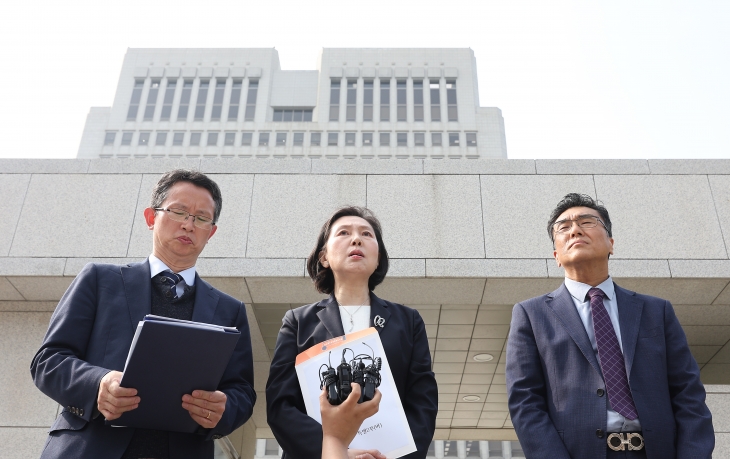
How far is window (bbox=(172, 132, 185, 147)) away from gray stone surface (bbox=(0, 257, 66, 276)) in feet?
132

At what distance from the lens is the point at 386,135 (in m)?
43.8

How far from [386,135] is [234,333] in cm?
4258

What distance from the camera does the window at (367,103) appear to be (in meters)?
44.4

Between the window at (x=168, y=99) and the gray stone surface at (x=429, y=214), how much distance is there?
4204 cm

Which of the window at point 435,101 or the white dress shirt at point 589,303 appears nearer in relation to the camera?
the white dress shirt at point 589,303

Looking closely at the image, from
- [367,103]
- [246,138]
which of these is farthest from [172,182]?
Result: [367,103]

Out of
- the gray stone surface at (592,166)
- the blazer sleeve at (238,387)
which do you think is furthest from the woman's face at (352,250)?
the gray stone surface at (592,166)

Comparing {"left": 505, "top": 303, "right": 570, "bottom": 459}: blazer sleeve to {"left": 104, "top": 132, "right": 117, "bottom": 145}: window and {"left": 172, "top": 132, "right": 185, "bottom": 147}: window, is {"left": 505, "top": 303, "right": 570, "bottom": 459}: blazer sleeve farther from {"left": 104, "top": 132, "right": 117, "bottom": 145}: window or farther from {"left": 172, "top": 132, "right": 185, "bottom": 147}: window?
{"left": 104, "top": 132, "right": 117, "bottom": 145}: window

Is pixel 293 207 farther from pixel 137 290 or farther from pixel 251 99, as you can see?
pixel 251 99

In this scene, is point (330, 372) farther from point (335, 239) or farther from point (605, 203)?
point (605, 203)

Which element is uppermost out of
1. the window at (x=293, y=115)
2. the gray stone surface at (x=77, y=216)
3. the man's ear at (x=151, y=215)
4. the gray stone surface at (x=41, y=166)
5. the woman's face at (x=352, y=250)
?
the window at (x=293, y=115)

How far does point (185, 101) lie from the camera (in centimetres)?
4547

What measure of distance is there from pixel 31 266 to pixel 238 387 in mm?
4522

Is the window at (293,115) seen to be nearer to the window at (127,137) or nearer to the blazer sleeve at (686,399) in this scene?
the window at (127,137)
